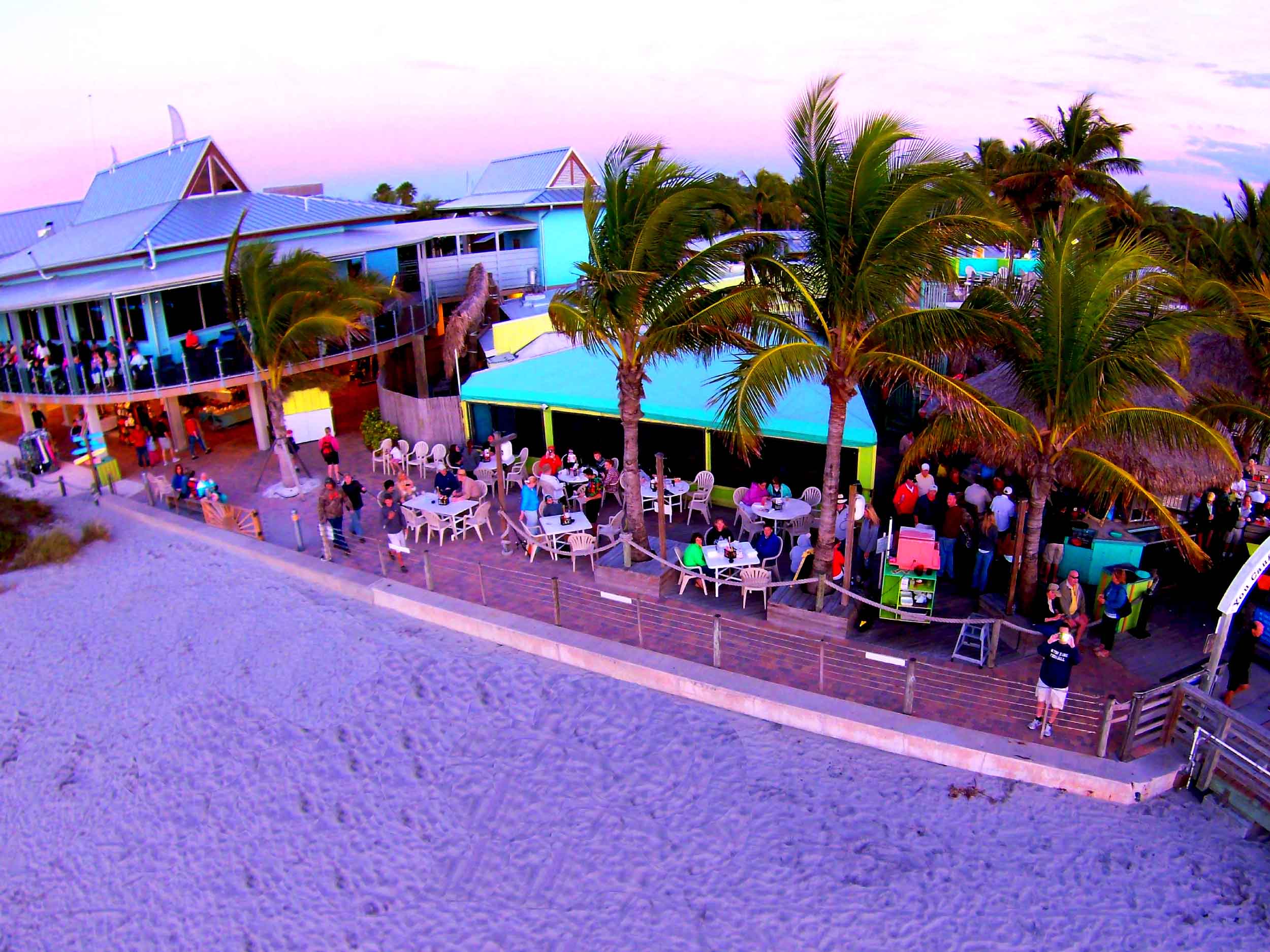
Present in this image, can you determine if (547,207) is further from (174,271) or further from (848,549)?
(848,549)

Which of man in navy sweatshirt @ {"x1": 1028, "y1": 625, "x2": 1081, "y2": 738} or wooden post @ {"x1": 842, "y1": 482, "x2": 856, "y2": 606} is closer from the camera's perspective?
man in navy sweatshirt @ {"x1": 1028, "y1": 625, "x2": 1081, "y2": 738}

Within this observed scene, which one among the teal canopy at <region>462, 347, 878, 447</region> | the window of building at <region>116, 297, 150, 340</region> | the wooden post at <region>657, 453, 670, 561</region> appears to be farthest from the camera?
the window of building at <region>116, 297, 150, 340</region>

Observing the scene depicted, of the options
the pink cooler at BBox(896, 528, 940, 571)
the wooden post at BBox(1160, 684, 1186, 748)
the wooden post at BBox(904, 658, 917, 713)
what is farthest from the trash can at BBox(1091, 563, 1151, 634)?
the wooden post at BBox(904, 658, 917, 713)

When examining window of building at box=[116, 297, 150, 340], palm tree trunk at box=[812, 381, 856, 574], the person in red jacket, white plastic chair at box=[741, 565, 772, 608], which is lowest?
white plastic chair at box=[741, 565, 772, 608]

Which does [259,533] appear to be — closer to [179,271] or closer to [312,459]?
[312,459]

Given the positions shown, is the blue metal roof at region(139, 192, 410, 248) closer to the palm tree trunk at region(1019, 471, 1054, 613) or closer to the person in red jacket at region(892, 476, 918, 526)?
the person in red jacket at region(892, 476, 918, 526)

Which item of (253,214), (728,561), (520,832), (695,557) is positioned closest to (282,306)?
(253,214)
